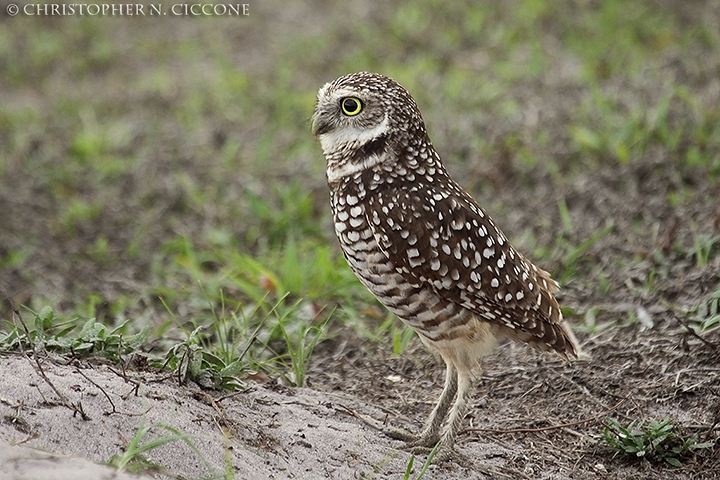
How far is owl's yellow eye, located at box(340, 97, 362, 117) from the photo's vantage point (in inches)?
150

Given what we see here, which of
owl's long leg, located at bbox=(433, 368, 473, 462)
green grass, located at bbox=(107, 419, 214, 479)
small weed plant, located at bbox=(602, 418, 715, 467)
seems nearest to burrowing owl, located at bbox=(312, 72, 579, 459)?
owl's long leg, located at bbox=(433, 368, 473, 462)

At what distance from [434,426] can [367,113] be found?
140 cm

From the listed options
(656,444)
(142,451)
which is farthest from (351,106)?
(656,444)

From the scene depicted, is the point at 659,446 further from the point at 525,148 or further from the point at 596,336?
the point at 525,148

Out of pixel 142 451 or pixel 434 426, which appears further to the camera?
pixel 434 426

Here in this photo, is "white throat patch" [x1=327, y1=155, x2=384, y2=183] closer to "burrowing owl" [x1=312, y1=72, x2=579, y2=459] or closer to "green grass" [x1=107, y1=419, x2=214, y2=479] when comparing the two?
"burrowing owl" [x1=312, y1=72, x2=579, y2=459]

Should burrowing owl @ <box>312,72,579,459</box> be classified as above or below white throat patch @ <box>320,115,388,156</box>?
below

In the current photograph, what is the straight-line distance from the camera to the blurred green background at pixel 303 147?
17.3 feet

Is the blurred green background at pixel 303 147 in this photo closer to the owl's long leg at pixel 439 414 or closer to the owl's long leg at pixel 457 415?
the owl's long leg at pixel 439 414

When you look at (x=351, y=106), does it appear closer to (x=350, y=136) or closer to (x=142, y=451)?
(x=350, y=136)

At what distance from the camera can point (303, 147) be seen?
749 centimetres

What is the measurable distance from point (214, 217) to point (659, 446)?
12.8 feet

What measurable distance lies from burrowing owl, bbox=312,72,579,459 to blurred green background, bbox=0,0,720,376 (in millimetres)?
672

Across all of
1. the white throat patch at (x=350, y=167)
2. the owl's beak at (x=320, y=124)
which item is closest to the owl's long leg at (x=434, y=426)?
the white throat patch at (x=350, y=167)
